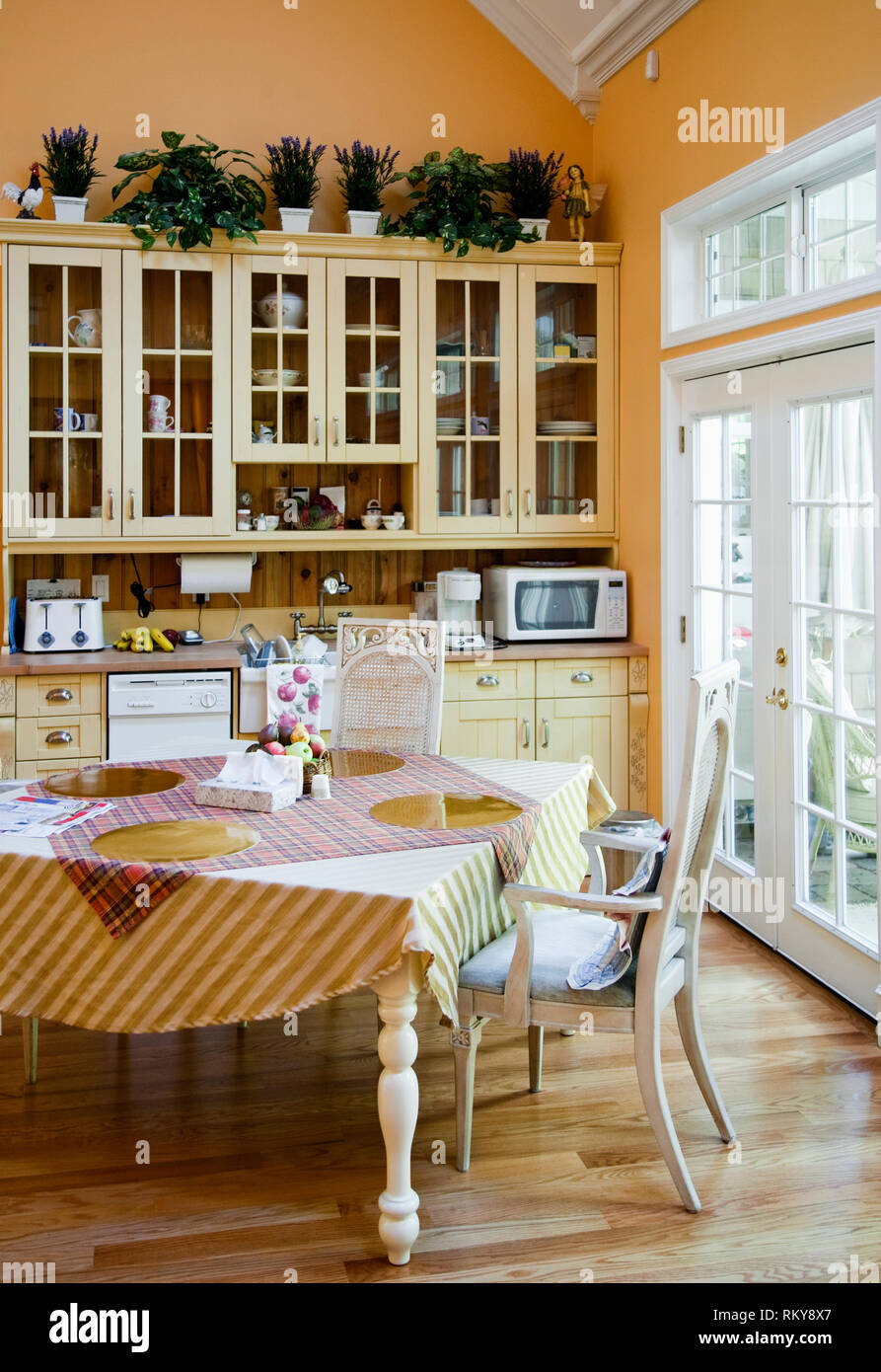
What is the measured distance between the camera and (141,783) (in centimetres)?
305

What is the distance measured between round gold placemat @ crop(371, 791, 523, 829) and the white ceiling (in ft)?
10.4

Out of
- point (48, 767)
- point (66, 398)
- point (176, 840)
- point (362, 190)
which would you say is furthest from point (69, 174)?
point (176, 840)

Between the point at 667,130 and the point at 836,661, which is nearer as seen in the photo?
the point at 836,661

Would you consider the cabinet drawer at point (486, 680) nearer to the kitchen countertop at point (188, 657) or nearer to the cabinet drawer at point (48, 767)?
the kitchen countertop at point (188, 657)

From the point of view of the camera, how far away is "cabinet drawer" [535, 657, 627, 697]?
4.79 m

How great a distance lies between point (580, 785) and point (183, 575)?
2221 millimetres

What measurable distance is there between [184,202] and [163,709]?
186 cm

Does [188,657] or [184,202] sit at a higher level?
[184,202]

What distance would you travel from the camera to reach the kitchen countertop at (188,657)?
4.40m

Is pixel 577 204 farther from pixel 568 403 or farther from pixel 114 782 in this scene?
pixel 114 782

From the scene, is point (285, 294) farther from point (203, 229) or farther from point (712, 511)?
point (712, 511)

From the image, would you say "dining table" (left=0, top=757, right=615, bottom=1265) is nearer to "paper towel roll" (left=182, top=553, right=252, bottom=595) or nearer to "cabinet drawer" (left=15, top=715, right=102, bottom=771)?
"cabinet drawer" (left=15, top=715, right=102, bottom=771)

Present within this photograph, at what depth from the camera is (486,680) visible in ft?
15.5
